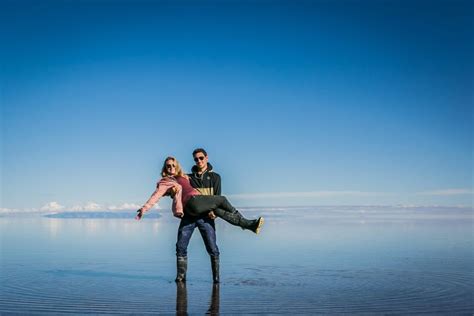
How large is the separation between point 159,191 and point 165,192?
0.14 meters

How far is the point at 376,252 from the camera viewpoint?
544 inches

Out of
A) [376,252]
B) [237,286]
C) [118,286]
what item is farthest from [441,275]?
[118,286]

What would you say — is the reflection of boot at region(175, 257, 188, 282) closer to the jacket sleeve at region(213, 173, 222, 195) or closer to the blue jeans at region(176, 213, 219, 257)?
the blue jeans at region(176, 213, 219, 257)

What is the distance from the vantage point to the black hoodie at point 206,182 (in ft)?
29.0

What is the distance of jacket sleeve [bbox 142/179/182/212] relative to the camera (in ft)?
27.4

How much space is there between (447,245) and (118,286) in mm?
10801

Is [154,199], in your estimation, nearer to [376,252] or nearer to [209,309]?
[209,309]

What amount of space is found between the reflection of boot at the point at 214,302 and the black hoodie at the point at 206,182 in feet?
4.91

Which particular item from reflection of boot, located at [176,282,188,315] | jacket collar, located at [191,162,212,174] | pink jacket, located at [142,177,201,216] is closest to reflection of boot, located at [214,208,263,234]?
pink jacket, located at [142,177,201,216]

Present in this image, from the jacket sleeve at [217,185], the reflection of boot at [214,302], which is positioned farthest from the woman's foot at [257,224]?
the reflection of boot at [214,302]

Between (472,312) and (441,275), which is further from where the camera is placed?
(441,275)

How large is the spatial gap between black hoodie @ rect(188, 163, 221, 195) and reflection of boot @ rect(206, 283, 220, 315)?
150 centimetres

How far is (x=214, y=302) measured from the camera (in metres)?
6.83

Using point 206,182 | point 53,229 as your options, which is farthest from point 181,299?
point 53,229
